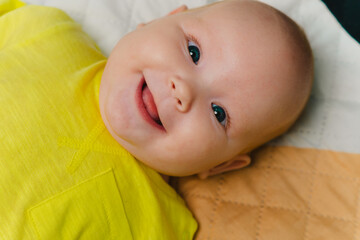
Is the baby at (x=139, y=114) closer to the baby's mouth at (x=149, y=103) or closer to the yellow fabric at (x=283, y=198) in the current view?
the baby's mouth at (x=149, y=103)

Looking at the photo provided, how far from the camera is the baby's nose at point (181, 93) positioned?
0.82 metres

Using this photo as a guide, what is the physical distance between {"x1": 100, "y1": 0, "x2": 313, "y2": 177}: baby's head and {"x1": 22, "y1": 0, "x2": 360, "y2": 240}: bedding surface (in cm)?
20

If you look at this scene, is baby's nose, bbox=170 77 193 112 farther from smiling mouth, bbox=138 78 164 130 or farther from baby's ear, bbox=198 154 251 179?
baby's ear, bbox=198 154 251 179

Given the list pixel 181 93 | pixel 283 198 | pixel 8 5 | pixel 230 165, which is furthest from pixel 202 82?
pixel 8 5

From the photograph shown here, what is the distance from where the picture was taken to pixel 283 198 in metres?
1.06

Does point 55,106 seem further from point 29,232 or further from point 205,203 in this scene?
point 205,203

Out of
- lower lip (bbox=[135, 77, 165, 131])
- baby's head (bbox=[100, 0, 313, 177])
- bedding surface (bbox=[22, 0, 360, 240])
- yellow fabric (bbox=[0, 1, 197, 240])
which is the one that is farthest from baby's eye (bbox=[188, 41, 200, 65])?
bedding surface (bbox=[22, 0, 360, 240])

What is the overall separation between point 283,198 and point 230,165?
0.52ft

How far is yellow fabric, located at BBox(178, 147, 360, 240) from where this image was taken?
3.38 feet

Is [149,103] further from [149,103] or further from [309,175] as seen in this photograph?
[309,175]

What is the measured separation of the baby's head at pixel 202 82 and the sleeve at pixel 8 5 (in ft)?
1.42

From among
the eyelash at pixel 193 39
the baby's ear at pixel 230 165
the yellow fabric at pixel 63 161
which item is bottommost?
the baby's ear at pixel 230 165

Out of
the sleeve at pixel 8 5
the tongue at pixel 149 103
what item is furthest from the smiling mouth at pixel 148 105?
the sleeve at pixel 8 5

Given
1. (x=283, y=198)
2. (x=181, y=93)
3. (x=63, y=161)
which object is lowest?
(x=283, y=198)
